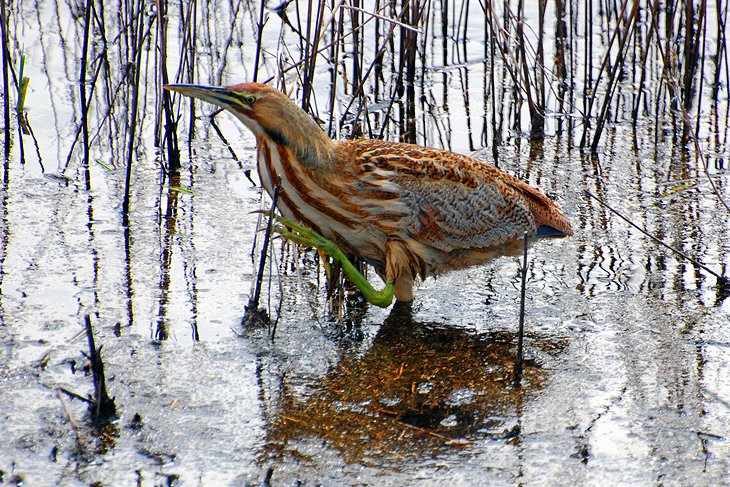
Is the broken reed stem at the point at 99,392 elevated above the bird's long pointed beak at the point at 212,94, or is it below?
below

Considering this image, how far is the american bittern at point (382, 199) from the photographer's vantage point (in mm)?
3393

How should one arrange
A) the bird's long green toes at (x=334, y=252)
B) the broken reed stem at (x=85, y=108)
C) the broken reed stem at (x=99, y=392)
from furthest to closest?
the broken reed stem at (x=85, y=108) < the bird's long green toes at (x=334, y=252) < the broken reed stem at (x=99, y=392)

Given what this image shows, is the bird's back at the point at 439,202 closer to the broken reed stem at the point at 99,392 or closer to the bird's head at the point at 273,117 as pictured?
the bird's head at the point at 273,117

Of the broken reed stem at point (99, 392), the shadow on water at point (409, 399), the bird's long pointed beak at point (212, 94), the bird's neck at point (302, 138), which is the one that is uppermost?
the bird's long pointed beak at point (212, 94)

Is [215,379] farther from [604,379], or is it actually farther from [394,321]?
[604,379]

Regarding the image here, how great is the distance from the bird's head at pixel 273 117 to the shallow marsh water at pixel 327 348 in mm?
455

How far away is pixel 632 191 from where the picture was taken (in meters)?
5.11

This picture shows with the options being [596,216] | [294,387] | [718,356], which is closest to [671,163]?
[596,216]

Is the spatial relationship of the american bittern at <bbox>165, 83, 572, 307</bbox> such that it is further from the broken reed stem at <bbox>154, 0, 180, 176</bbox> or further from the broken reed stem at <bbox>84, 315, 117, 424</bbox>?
the broken reed stem at <bbox>154, 0, 180, 176</bbox>

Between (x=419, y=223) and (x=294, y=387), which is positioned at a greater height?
(x=419, y=223)

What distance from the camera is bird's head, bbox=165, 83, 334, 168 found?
332 cm

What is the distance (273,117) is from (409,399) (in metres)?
1.02

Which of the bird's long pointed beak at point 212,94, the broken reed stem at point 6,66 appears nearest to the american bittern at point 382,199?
the bird's long pointed beak at point 212,94

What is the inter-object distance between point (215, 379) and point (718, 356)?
1640mm
